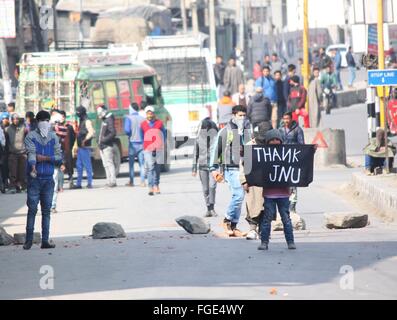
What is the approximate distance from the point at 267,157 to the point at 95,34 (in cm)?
4272

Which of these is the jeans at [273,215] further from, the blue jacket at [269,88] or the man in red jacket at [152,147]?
the blue jacket at [269,88]

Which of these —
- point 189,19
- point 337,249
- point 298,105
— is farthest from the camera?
point 189,19

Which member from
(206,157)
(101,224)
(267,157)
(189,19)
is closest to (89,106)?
(206,157)

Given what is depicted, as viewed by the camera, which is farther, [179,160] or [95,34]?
[95,34]

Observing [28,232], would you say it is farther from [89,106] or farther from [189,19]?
[189,19]

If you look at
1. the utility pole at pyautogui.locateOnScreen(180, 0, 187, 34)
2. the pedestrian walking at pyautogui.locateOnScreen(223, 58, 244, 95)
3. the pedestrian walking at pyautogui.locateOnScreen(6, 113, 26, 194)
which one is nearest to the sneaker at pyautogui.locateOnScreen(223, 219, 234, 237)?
the pedestrian walking at pyautogui.locateOnScreen(6, 113, 26, 194)

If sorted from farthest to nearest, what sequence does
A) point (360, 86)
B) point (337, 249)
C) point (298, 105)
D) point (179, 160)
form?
point (360, 86) < point (179, 160) < point (298, 105) < point (337, 249)

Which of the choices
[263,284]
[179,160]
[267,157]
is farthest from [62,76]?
[263,284]

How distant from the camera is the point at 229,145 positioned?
18.6 metres

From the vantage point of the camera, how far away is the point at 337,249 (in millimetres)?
15930

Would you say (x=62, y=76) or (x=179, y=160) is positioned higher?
(x=62, y=76)

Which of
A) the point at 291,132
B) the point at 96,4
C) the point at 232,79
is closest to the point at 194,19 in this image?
the point at 96,4

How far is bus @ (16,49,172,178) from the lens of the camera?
31.5 metres

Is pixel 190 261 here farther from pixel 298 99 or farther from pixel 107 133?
pixel 298 99
